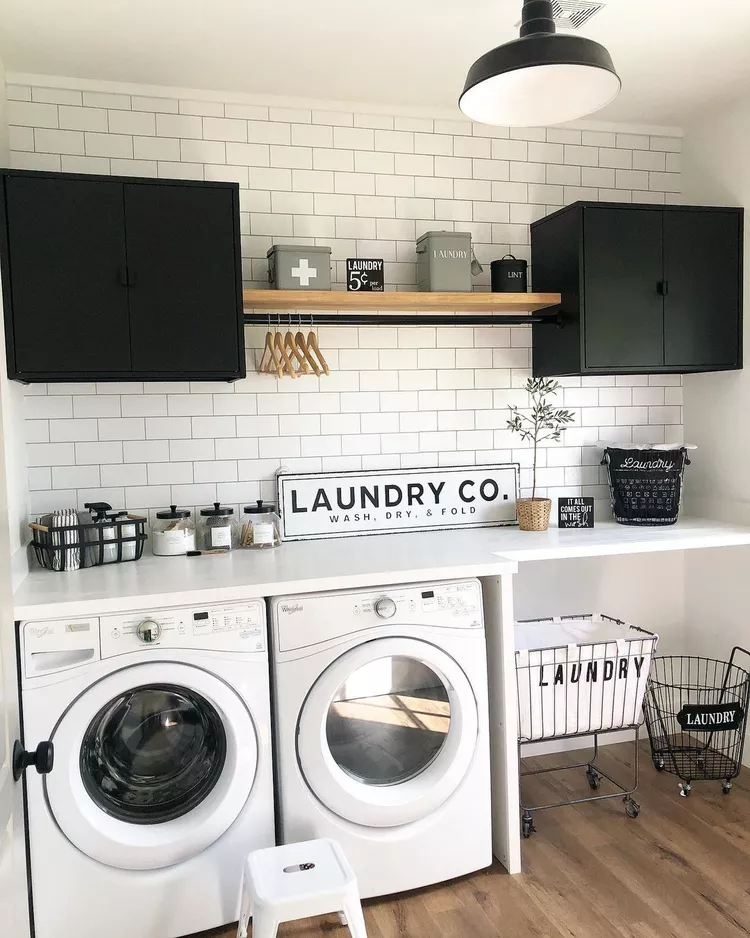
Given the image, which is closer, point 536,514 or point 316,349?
point 316,349

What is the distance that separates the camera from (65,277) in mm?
2641

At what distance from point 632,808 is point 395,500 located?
147 cm

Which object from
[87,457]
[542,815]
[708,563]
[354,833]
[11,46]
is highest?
[11,46]

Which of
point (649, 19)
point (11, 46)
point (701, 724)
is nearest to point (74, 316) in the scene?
point (11, 46)

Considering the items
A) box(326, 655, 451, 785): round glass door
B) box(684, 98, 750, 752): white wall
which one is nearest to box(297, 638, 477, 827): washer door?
box(326, 655, 451, 785): round glass door

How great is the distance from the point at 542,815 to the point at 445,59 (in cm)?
280

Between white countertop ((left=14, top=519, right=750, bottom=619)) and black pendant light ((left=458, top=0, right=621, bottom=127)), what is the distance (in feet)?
4.48

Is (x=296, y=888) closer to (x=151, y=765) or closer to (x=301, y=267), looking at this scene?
(x=151, y=765)

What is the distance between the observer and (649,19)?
255 cm

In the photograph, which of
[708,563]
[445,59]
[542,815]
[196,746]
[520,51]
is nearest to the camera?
[520,51]

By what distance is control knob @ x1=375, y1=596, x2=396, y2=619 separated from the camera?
2445 millimetres

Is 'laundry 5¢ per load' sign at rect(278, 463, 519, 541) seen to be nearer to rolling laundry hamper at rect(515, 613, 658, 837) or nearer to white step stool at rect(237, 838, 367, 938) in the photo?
rolling laundry hamper at rect(515, 613, 658, 837)

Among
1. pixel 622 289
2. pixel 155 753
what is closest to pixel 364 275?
pixel 622 289

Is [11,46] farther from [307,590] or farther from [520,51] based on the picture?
[307,590]
